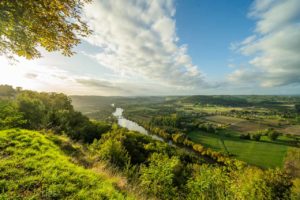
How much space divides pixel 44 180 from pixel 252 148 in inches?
3196

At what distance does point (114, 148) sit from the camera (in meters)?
22.4

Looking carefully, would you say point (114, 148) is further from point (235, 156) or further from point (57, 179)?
point (235, 156)

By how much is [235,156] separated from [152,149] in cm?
3726

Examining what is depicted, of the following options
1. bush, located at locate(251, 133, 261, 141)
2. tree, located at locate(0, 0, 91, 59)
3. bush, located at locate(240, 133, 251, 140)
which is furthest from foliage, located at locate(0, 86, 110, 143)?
bush, located at locate(251, 133, 261, 141)

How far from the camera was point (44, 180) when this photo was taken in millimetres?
5688

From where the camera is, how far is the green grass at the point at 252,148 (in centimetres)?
5842

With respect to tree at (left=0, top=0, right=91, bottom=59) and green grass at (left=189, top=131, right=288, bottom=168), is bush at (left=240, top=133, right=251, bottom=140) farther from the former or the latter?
tree at (left=0, top=0, right=91, bottom=59)

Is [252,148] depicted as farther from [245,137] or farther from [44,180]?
[44,180]

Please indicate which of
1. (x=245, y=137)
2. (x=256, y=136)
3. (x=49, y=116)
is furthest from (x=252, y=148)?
(x=49, y=116)

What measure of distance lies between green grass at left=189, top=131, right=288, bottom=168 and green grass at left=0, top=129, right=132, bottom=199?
213ft

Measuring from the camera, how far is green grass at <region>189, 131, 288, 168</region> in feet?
192

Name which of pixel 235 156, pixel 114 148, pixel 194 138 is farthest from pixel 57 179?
pixel 194 138

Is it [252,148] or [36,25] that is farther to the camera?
[252,148]

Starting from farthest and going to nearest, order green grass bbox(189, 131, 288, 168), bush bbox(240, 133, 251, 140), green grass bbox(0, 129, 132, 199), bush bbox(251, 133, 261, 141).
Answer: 1. bush bbox(240, 133, 251, 140)
2. bush bbox(251, 133, 261, 141)
3. green grass bbox(189, 131, 288, 168)
4. green grass bbox(0, 129, 132, 199)
